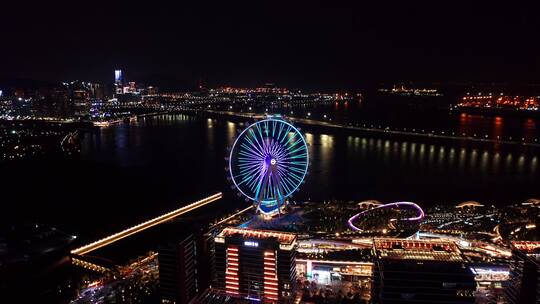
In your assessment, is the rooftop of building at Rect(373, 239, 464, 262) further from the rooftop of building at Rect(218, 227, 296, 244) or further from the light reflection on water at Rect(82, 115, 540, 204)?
the light reflection on water at Rect(82, 115, 540, 204)

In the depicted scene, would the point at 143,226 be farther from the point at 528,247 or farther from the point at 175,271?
the point at 528,247

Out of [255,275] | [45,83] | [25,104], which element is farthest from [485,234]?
[45,83]

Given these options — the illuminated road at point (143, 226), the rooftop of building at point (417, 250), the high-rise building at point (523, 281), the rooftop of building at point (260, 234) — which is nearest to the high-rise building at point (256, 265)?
the rooftop of building at point (260, 234)

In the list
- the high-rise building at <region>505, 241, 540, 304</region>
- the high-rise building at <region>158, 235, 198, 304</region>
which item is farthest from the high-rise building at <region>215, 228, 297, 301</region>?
the high-rise building at <region>505, 241, 540, 304</region>

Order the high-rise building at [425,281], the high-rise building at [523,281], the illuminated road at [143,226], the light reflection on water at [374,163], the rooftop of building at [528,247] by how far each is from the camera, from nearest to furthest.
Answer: the high-rise building at [523,281]
the high-rise building at [425,281]
the rooftop of building at [528,247]
the illuminated road at [143,226]
the light reflection on water at [374,163]

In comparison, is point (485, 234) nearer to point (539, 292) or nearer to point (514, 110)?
point (539, 292)

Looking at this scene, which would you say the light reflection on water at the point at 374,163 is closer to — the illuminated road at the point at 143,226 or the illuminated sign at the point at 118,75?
the illuminated road at the point at 143,226

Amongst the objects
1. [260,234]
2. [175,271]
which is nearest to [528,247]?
[260,234]
